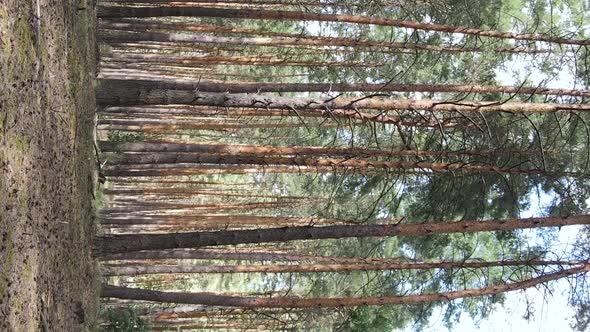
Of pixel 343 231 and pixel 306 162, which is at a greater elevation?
pixel 306 162

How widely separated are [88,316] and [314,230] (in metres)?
3.68

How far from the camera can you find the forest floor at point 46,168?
554 centimetres

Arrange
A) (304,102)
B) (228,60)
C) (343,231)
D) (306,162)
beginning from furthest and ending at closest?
(228,60)
(306,162)
(343,231)
(304,102)

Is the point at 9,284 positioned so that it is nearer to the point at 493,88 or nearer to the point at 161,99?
the point at 161,99

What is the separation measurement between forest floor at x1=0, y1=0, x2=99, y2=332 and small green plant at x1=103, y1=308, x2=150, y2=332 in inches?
75.5

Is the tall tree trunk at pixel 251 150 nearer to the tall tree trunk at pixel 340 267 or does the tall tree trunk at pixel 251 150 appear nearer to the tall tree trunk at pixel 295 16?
the tall tree trunk at pixel 340 267

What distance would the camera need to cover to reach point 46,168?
6.82 m

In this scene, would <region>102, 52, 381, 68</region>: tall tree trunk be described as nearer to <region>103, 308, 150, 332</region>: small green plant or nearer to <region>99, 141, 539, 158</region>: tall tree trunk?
<region>99, 141, 539, 158</region>: tall tree trunk

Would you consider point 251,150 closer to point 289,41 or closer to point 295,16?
point 295,16

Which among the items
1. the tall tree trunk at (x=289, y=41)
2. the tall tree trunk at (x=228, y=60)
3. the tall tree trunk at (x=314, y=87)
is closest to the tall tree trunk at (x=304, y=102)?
the tall tree trunk at (x=314, y=87)

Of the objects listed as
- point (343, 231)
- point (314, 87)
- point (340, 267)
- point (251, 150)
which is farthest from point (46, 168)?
point (314, 87)

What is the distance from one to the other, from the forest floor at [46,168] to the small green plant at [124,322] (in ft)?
6.29

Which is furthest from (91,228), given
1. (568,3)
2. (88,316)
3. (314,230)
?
(568,3)

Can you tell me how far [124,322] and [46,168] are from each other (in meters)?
5.76
